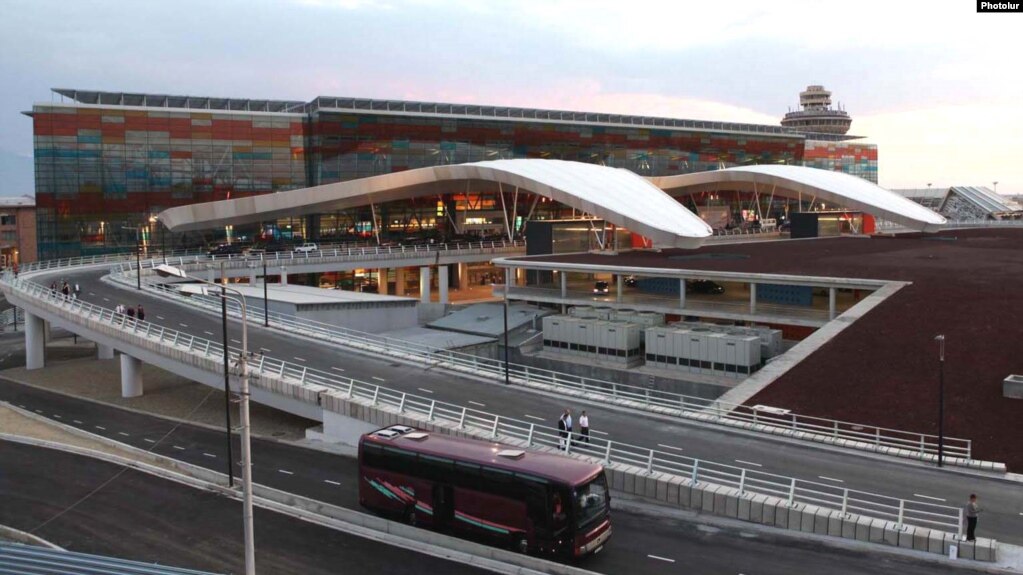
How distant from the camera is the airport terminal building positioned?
75.8m

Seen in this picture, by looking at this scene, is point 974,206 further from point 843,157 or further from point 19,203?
point 19,203

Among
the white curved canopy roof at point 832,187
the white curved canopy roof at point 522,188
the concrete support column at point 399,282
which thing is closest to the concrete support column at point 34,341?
the white curved canopy roof at point 522,188

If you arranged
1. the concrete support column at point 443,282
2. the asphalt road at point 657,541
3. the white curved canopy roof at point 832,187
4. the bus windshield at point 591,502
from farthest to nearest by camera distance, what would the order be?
1. the white curved canopy roof at point 832,187
2. the concrete support column at point 443,282
3. the bus windshield at point 591,502
4. the asphalt road at point 657,541

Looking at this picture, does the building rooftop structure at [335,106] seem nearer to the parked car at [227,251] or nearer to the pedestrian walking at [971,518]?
the parked car at [227,251]

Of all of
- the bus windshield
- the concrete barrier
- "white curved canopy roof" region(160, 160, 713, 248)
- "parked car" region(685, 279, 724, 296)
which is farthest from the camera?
"white curved canopy roof" region(160, 160, 713, 248)

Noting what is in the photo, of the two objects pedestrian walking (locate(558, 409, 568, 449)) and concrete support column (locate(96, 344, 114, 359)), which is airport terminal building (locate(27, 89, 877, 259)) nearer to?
concrete support column (locate(96, 344, 114, 359))

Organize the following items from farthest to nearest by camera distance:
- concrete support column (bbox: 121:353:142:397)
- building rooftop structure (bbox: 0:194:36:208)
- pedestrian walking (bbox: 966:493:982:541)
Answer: building rooftop structure (bbox: 0:194:36:208) → concrete support column (bbox: 121:353:142:397) → pedestrian walking (bbox: 966:493:982:541)

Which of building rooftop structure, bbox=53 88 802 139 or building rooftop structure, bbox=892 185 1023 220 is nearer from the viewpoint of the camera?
building rooftop structure, bbox=53 88 802 139

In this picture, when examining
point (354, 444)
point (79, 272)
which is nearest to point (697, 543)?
point (354, 444)

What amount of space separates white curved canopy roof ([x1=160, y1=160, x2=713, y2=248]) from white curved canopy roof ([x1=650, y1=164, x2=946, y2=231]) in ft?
58.0

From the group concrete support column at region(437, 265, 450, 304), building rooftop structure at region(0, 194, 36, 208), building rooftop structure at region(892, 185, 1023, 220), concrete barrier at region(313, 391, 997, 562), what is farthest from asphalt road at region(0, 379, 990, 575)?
building rooftop structure at region(892, 185, 1023, 220)

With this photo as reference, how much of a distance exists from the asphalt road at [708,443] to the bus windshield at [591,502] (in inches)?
232

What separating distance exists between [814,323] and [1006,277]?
11.5m

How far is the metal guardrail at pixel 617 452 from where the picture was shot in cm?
1881
